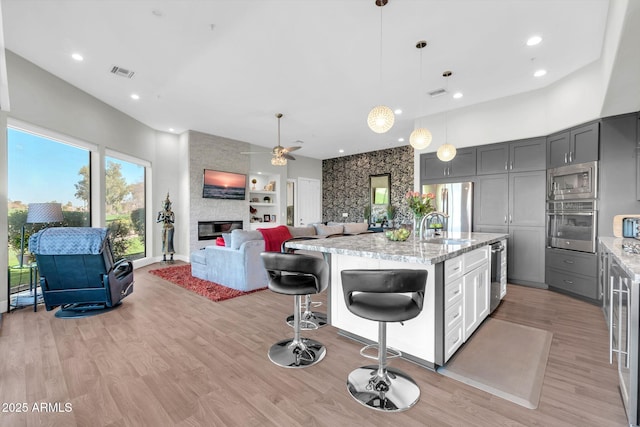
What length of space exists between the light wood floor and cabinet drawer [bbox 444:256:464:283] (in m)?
0.74

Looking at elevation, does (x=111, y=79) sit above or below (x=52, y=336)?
above

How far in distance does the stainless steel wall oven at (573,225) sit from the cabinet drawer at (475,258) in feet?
6.55

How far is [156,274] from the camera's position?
526cm

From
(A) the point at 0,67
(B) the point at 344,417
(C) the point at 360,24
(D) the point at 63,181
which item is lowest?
(B) the point at 344,417

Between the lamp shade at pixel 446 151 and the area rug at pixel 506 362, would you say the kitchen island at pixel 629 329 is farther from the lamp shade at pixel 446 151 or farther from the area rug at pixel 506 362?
the lamp shade at pixel 446 151

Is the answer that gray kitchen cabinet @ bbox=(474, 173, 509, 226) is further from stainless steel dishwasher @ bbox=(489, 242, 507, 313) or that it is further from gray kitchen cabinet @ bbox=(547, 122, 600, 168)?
stainless steel dishwasher @ bbox=(489, 242, 507, 313)

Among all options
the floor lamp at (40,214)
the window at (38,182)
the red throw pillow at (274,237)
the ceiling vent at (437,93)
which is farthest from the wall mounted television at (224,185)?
the ceiling vent at (437,93)

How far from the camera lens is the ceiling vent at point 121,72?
3760 millimetres

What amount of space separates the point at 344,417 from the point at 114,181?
19.8ft

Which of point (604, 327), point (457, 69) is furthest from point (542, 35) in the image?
point (604, 327)

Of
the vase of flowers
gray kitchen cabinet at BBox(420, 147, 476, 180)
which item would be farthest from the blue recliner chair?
gray kitchen cabinet at BBox(420, 147, 476, 180)

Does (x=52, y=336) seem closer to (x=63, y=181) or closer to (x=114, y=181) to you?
(x=63, y=181)

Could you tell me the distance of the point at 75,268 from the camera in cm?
306

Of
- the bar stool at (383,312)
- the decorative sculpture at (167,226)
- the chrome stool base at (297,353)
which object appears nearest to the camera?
the bar stool at (383,312)
